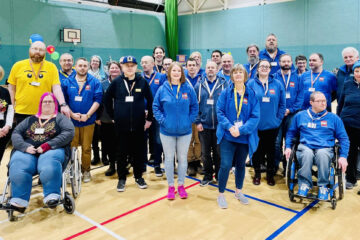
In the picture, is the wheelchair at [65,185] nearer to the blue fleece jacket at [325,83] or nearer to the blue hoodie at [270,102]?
the blue hoodie at [270,102]

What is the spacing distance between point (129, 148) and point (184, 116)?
806 mm

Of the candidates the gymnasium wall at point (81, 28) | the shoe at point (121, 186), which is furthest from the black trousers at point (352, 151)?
the gymnasium wall at point (81, 28)

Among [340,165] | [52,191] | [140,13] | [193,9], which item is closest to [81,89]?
[52,191]

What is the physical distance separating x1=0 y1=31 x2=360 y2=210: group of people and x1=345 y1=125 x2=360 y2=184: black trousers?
1 cm

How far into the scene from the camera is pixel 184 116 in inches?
117

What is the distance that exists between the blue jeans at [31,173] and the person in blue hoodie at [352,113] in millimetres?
3051

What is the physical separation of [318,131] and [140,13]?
8.73 metres

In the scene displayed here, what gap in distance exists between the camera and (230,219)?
2648 millimetres

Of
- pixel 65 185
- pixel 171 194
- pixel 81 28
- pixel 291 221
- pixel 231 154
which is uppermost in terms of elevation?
pixel 81 28

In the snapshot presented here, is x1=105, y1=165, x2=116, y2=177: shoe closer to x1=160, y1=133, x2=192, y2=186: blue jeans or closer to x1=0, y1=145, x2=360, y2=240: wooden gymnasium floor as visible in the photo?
x1=0, y1=145, x2=360, y2=240: wooden gymnasium floor

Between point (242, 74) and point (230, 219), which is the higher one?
point (242, 74)

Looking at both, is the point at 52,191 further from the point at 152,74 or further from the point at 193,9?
the point at 193,9

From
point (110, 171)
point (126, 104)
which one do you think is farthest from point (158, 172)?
point (126, 104)

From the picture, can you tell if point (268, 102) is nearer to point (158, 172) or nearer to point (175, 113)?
point (175, 113)
